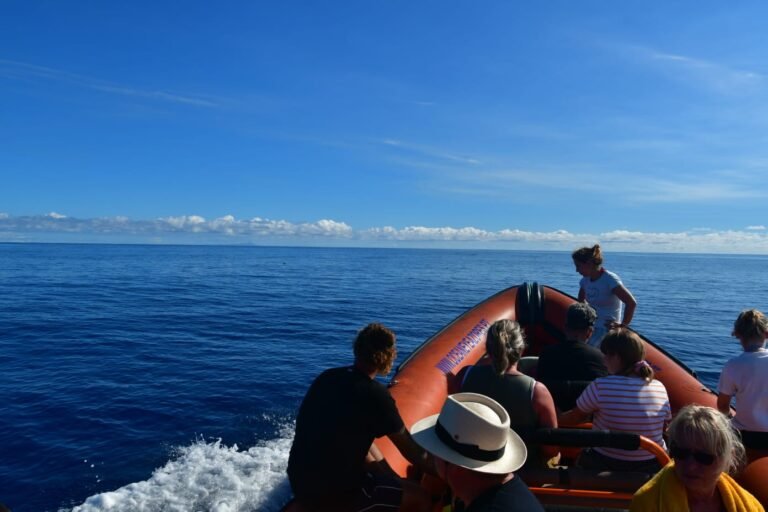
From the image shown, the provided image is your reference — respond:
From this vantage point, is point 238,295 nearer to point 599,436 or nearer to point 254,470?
point 254,470

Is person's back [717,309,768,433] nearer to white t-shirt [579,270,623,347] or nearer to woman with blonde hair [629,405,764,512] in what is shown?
woman with blonde hair [629,405,764,512]

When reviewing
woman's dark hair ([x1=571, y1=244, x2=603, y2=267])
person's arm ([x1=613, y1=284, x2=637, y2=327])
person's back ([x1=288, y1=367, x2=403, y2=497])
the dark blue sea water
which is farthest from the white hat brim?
the dark blue sea water

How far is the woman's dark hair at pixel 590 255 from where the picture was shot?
5.73 m

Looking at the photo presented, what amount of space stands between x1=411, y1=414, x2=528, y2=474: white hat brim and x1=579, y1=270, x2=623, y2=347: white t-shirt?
14.2ft

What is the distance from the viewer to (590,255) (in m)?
5.72

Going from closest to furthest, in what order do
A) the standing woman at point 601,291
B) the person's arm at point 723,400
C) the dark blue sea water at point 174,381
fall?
the person's arm at point 723,400 < the standing woman at point 601,291 < the dark blue sea water at point 174,381

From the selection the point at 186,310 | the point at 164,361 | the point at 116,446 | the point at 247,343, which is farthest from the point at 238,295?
the point at 116,446

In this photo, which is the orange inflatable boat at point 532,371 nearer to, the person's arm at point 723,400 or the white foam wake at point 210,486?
the person's arm at point 723,400

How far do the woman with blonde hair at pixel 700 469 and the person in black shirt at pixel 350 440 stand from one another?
4.67ft

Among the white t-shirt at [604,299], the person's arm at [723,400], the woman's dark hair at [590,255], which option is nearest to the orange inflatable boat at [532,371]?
the white t-shirt at [604,299]

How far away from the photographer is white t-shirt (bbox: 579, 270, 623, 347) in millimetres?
5855

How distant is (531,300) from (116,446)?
689 cm

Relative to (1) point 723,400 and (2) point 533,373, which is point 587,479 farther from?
(2) point 533,373

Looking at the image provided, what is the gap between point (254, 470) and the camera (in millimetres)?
6438
